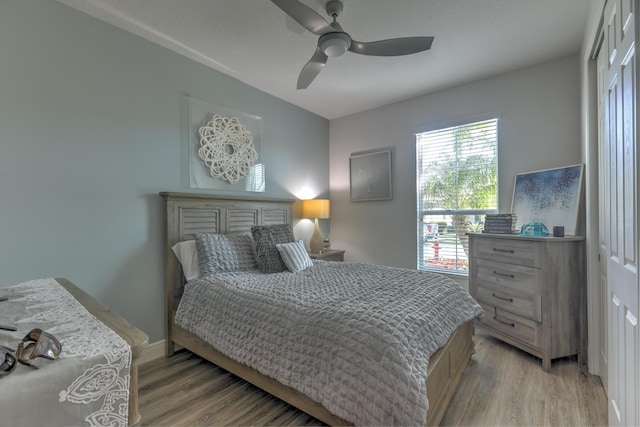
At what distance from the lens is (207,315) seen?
2.16 metres

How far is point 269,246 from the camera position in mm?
2738

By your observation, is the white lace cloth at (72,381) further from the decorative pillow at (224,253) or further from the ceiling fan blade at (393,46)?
the ceiling fan blade at (393,46)

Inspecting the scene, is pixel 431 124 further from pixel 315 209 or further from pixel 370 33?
pixel 315 209

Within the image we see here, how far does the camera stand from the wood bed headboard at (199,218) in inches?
101

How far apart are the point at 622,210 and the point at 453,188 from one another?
2136 millimetres

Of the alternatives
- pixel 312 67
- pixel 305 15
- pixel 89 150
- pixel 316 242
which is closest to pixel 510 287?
pixel 316 242

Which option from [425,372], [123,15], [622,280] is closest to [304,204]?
[123,15]

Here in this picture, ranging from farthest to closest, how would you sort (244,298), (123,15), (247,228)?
(247,228) → (123,15) → (244,298)

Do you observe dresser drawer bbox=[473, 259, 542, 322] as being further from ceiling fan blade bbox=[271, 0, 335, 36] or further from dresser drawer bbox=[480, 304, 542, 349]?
ceiling fan blade bbox=[271, 0, 335, 36]

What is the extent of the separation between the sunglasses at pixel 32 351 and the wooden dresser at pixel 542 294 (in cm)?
261

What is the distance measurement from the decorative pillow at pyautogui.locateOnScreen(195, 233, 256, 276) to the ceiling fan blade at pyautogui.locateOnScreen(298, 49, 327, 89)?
60.0 inches

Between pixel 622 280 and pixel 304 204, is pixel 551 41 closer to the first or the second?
pixel 622 280

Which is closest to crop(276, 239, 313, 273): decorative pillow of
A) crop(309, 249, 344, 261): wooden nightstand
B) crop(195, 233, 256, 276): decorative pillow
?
crop(195, 233, 256, 276): decorative pillow

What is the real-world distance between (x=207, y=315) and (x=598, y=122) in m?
3.15
